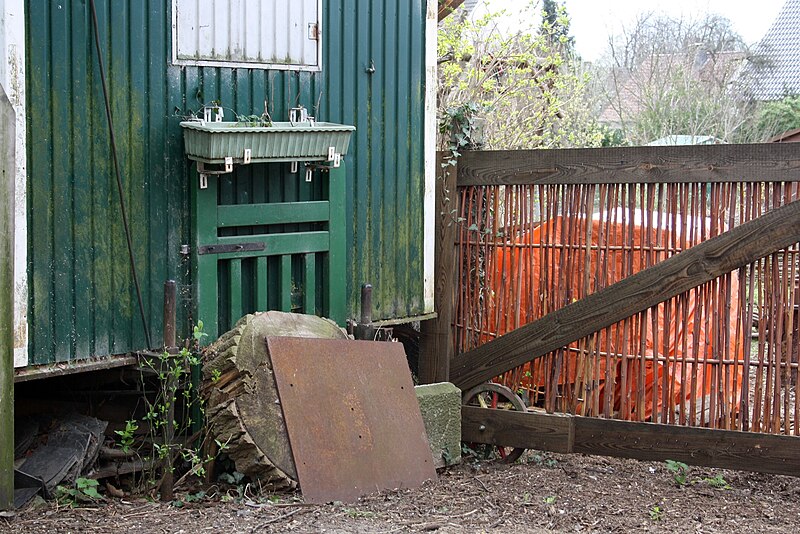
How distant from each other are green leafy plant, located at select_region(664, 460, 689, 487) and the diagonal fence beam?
3.07 feet

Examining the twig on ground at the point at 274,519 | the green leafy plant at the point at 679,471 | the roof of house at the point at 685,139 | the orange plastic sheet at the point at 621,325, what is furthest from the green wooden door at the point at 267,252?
the roof of house at the point at 685,139

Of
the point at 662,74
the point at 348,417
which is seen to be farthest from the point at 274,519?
the point at 662,74

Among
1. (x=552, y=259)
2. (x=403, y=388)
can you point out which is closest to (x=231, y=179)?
(x=403, y=388)

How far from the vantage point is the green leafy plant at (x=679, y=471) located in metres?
5.89

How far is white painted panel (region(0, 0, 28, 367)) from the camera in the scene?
4816mm

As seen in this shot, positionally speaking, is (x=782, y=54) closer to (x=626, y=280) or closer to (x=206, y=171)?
(x=626, y=280)

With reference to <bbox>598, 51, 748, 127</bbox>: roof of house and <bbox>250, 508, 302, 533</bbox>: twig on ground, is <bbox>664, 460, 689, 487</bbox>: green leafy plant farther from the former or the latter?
<bbox>598, 51, 748, 127</bbox>: roof of house

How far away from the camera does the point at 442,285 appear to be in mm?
7215

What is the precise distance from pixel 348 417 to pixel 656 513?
176 cm

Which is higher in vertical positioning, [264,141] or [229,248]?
[264,141]

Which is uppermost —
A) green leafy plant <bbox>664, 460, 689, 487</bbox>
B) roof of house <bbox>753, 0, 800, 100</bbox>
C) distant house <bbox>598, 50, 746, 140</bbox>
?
roof of house <bbox>753, 0, 800, 100</bbox>

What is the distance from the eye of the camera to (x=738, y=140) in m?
26.6

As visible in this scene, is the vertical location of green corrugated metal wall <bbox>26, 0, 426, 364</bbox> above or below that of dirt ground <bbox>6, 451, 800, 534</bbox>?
above

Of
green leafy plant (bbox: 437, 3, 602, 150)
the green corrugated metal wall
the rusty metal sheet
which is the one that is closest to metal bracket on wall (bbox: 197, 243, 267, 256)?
the green corrugated metal wall
